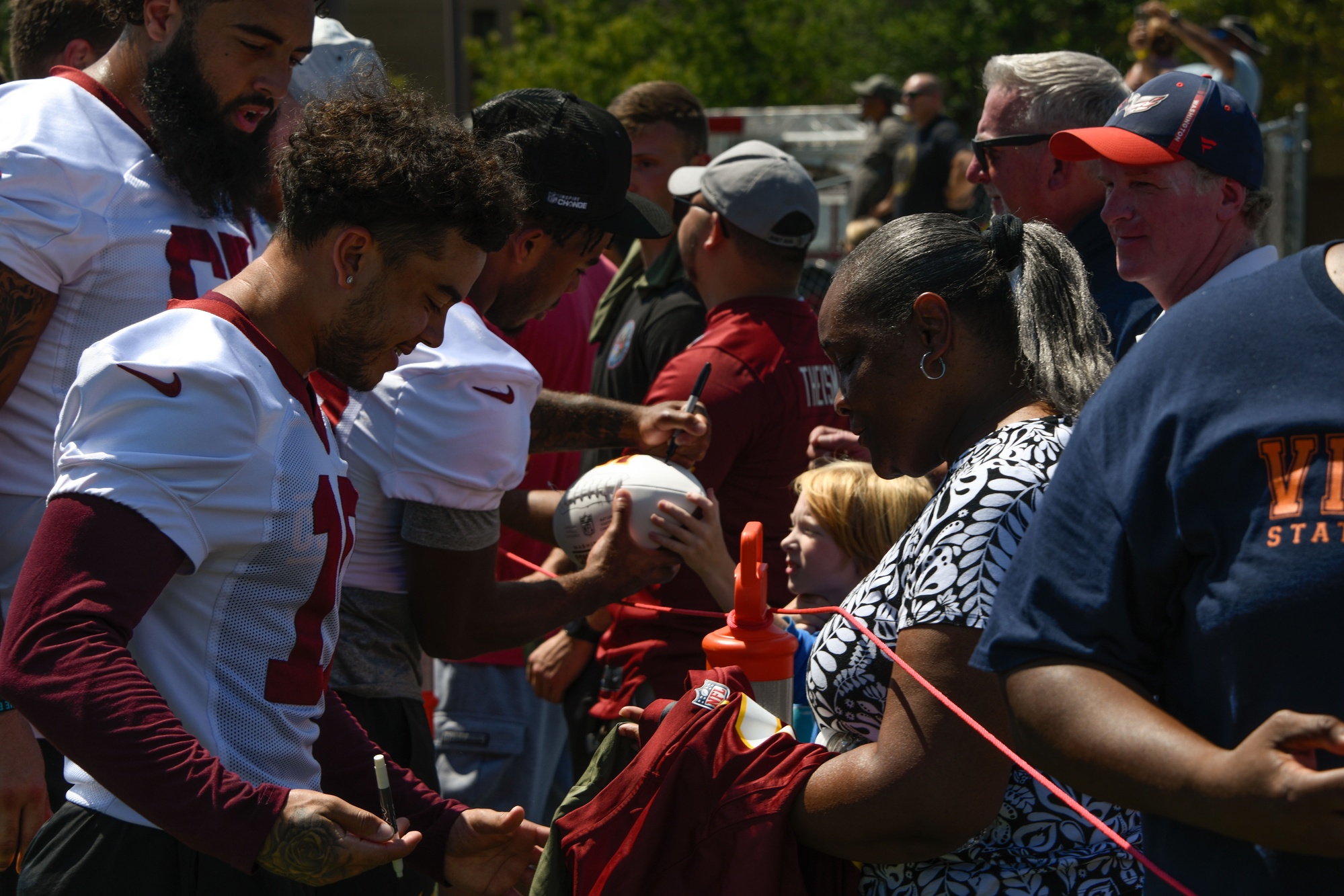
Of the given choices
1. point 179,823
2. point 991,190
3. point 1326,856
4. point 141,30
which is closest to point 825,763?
point 1326,856

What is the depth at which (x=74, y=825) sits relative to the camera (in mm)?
2004

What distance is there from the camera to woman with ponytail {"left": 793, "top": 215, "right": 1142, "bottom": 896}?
1.85 metres

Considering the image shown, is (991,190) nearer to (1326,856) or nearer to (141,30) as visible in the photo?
(141,30)

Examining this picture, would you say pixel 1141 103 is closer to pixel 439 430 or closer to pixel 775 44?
pixel 439 430

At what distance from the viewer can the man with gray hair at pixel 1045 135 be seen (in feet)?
12.7

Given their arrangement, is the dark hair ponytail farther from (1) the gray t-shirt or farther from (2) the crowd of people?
(1) the gray t-shirt

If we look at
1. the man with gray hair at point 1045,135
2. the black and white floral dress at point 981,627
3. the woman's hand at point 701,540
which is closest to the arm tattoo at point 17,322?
the woman's hand at point 701,540

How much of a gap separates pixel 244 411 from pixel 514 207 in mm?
676

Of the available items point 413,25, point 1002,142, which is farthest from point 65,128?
point 413,25

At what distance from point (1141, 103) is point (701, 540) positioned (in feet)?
5.12

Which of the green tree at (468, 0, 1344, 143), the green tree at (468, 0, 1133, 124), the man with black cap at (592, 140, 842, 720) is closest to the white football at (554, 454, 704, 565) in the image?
the man with black cap at (592, 140, 842, 720)

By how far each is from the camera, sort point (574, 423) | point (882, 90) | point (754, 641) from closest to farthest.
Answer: point (754, 641), point (574, 423), point (882, 90)

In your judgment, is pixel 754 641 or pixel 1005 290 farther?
pixel 754 641

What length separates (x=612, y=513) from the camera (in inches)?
123
